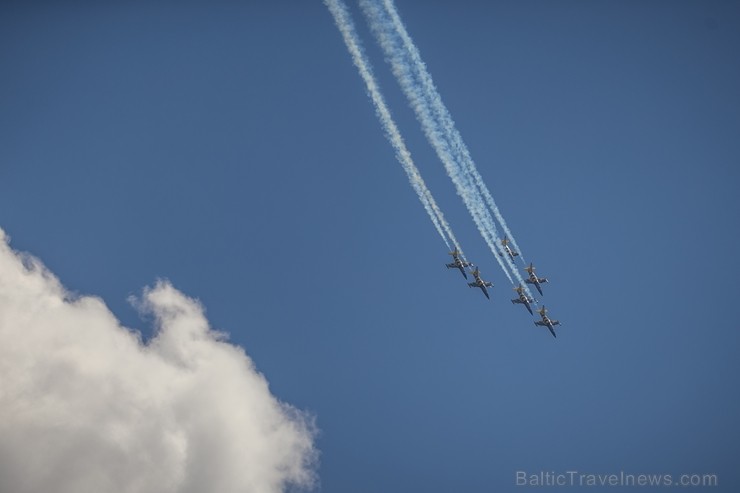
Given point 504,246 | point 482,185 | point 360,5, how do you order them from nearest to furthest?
1. point 360,5
2. point 482,185
3. point 504,246

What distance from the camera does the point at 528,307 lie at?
63.5 m

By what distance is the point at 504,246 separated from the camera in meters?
57.8

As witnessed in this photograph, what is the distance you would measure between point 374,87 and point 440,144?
17.8ft

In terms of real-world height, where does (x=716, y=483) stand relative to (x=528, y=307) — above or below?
below

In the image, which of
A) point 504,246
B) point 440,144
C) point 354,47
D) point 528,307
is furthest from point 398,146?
point 528,307

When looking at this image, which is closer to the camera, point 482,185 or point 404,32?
point 404,32

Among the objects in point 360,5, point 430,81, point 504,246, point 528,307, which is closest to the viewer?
point 360,5

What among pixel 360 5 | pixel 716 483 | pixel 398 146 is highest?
pixel 360 5

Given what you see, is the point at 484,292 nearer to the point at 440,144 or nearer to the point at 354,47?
the point at 440,144

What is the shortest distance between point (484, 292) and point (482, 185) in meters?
17.0

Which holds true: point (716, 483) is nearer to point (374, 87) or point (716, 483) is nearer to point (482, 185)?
point (482, 185)

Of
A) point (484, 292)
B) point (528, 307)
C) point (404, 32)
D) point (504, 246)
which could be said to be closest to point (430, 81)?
point (404, 32)

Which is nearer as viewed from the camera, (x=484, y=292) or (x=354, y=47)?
(x=354, y=47)

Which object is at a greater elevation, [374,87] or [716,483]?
[374,87]
